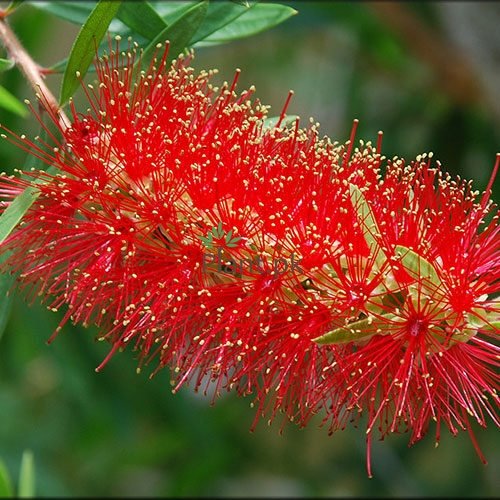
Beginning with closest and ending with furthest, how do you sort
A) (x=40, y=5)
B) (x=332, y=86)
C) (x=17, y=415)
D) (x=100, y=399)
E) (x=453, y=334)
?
(x=453, y=334) < (x=40, y=5) < (x=100, y=399) < (x=17, y=415) < (x=332, y=86)

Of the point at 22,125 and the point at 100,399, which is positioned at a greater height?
the point at 22,125

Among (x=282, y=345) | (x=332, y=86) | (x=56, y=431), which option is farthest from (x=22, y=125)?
(x=282, y=345)

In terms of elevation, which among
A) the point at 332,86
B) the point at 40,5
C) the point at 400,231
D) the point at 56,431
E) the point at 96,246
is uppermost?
the point at 332,86

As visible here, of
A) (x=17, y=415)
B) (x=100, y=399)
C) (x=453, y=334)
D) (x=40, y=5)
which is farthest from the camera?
(x=17, y=415)

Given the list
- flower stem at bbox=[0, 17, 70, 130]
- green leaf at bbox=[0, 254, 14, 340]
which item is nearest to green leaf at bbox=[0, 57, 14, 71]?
flower stem at bbox=[0, 17, 70, 130]

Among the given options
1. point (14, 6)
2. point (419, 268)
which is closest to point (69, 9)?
point (14, 6)

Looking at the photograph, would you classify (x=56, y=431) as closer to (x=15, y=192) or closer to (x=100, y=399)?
(x=100, y=399)

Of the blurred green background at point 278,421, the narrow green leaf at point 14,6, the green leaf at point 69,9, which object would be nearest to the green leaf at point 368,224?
the narrow green leaf at point 14,6

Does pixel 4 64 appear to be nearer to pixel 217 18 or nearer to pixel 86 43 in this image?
pixel 86 43
